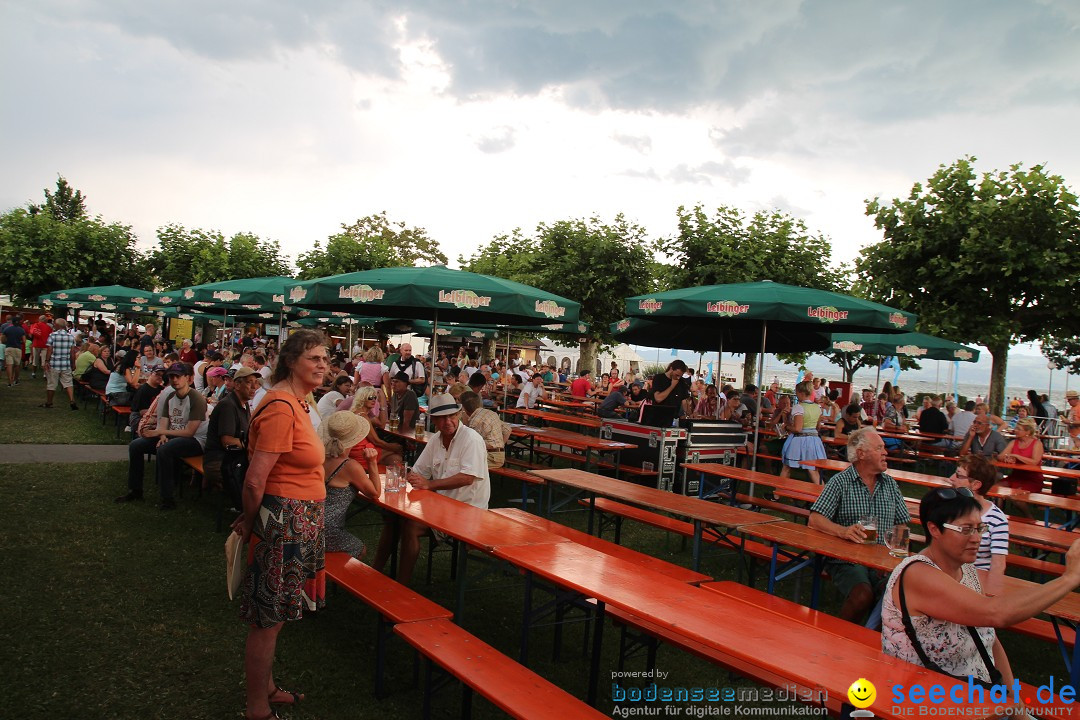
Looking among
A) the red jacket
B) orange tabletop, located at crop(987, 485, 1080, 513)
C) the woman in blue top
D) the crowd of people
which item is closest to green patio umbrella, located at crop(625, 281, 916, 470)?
the woman in blue top

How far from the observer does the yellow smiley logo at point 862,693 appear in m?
2.24

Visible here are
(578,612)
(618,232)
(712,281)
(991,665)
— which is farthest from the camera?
(618,232)

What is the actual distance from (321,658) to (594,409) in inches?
480

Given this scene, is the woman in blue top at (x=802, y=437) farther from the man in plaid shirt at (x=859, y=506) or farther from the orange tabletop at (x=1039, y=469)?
the man in plaid shirt at (x=859, y=506)

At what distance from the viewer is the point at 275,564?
3.18m

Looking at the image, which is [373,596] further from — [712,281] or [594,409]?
[712,281]

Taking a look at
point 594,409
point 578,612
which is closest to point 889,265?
point 594,409

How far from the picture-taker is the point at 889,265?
17.0 meters

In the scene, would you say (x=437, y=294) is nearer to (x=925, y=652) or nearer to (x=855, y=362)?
(x=925, y=652)

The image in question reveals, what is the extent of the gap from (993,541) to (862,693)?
7.42 feet

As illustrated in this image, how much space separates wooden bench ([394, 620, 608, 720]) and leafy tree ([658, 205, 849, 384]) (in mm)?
15327

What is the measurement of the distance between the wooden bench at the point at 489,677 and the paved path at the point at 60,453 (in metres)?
7.50

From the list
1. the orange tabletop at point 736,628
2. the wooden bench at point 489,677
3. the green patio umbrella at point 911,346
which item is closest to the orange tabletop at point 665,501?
the orange tabletop at point 736,628

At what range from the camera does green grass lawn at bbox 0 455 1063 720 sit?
3.62 meters
